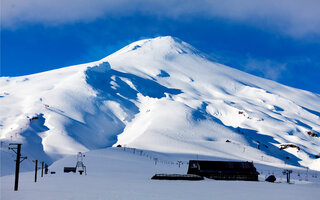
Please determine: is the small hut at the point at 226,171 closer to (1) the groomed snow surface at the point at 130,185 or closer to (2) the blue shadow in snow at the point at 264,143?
(1) the groomed snow surface at the point at 130,185

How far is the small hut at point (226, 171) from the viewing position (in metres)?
67.0

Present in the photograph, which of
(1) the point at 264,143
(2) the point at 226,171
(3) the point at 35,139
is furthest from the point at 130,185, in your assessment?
(1) the point at 264,143

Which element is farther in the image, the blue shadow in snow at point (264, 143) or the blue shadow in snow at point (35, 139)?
the blue shadow in snow at point (264, 143)

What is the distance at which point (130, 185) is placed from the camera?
141ft

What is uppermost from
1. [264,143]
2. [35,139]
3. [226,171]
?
[264,143]

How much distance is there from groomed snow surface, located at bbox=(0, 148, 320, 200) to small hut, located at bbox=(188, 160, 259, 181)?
4.92m

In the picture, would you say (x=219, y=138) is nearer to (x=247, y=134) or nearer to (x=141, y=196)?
(x=247, y=134)

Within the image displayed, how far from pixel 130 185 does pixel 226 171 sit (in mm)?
29178

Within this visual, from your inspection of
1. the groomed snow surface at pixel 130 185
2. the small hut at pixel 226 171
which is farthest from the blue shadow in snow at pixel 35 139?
the small hut at pixel 226 171

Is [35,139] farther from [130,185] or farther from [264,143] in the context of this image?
[130,185]

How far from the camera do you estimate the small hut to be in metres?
67.0

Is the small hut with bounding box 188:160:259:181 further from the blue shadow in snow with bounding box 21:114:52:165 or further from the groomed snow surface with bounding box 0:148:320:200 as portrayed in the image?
the blue shadow in snow with bounding box 21:114:52:165

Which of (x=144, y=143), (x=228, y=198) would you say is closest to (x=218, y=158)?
(x=144, y=143)

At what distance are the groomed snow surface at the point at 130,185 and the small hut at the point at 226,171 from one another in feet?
16.2
